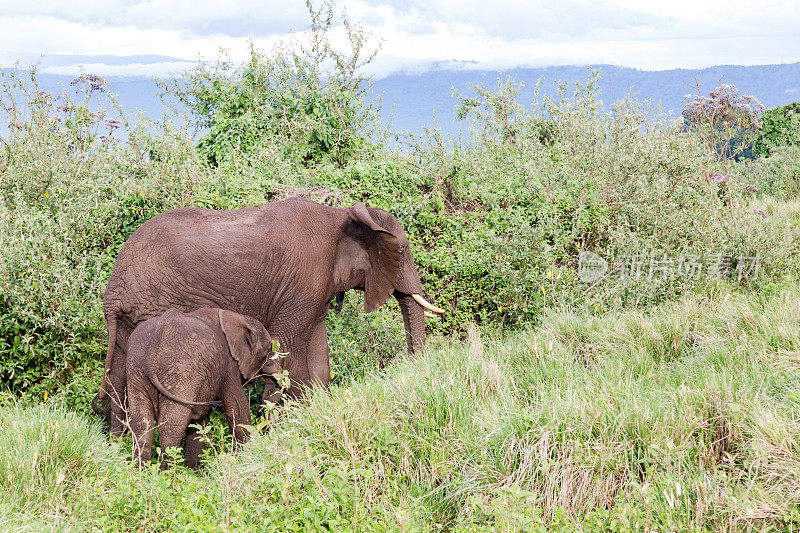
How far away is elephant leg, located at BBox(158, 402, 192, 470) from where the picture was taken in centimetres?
537

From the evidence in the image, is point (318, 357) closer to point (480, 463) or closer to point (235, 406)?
point (235, 406)

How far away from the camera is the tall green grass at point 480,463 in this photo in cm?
399

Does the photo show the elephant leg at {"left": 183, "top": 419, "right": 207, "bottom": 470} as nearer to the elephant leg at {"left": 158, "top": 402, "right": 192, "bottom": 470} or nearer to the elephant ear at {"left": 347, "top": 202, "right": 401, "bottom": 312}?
the elephant leg at {"left": 158, "top": 402, "right": 192, "bottom": 470}

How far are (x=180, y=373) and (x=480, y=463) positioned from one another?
7.68 ft

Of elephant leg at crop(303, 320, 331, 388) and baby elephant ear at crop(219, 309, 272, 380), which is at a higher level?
baby elephant ear at crop(219, 309, 272, 380)

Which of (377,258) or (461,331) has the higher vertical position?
(377,258)

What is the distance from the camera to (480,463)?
4.55 meters

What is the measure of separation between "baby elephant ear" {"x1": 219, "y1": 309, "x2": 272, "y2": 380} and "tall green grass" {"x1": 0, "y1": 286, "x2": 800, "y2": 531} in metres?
0.69

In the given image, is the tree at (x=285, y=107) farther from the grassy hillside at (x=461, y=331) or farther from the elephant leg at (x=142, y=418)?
the elephant leg at (x=142, y=418)

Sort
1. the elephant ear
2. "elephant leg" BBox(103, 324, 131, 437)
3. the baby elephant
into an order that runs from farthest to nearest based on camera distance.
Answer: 1. the elephant ear
2. "elephant leg" BBox(103, 324, 131, 437)
3. the baby elephant

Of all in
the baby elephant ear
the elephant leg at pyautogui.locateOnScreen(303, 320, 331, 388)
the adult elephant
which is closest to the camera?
the baby elephant ear

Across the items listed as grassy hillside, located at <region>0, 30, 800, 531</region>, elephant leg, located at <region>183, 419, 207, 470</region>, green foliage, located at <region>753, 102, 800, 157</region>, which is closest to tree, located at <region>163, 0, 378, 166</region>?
grassy hillside, located at <region>0, 30, 800, 531</region>

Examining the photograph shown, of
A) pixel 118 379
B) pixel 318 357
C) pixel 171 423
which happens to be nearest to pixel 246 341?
pixel 171 423

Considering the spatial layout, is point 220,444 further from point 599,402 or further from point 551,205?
point 551,205
